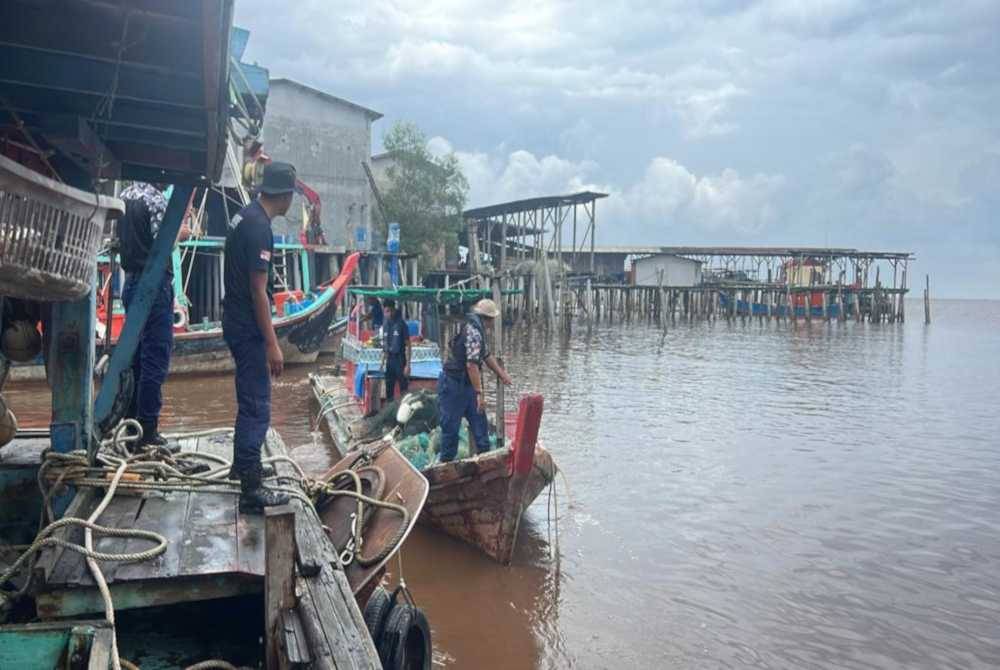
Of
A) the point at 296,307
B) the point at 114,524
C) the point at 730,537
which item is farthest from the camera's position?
the point at 296,307

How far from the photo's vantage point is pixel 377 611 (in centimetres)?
396

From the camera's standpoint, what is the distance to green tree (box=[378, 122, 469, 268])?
1237 inches

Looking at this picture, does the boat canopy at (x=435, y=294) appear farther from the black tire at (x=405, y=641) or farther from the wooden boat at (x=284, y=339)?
the wooden boat at (x=284, y=339)

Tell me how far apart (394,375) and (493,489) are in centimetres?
411

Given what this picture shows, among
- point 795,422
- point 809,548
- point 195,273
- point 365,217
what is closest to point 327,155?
point 365,217

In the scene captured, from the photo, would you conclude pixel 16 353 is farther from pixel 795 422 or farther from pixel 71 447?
pixel 795 422

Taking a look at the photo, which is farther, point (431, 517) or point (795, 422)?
point (795, 422)

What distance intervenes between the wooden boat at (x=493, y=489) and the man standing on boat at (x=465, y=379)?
630 millimetres

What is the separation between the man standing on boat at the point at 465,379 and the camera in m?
7.30

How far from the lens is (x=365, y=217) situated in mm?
31281

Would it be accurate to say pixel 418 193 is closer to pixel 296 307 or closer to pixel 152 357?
pixel 296 307

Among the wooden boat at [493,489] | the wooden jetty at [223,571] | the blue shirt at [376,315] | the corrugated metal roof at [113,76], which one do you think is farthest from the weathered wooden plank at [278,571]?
the blue shirt at [376,315]

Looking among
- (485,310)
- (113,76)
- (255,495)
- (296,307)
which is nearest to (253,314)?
(255,495)

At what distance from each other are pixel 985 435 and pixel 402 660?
1255 cm
